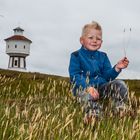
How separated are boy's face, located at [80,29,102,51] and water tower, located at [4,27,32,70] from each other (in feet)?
338

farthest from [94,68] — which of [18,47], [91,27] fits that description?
[18,47]

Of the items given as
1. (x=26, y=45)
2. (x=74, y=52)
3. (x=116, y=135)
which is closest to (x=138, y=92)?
(x=74, y=52)

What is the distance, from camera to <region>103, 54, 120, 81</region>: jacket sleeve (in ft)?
29.3

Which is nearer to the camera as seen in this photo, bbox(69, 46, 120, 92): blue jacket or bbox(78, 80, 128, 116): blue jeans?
bbox(78, 80, 128, 116): blue jeans

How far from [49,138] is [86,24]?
4468 millimetres

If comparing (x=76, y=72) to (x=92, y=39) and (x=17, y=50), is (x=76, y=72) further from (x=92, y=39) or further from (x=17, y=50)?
(x=17, y=50)

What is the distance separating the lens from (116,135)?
588 cm

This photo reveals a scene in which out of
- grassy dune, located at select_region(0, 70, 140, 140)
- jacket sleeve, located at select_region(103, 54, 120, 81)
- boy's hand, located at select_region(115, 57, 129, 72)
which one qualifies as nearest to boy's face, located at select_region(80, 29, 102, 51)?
jacket sleeve, located at select_region(103, 54, 120, 81)

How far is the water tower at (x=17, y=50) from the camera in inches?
4444

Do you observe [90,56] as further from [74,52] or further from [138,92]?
[138,92]

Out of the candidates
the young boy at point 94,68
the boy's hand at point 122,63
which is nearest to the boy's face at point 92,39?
the young boy at point 94,68

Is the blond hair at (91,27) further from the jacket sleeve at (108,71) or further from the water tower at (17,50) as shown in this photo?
the water tower at (17,50)

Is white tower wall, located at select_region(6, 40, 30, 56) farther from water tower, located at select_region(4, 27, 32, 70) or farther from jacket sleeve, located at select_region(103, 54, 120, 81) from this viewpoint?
jacket sleeve, located at select_region(103, 54, 120, 81)

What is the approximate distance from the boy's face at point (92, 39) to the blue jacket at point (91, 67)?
0.54 feet
